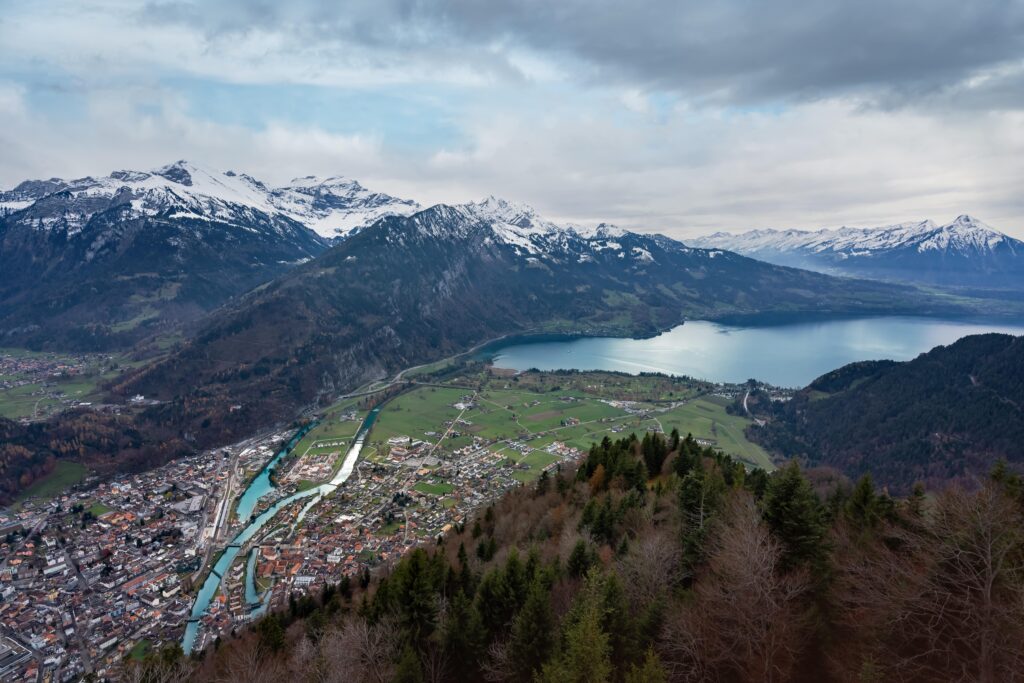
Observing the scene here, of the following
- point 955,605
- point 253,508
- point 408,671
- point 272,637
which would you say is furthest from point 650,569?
point 253,508

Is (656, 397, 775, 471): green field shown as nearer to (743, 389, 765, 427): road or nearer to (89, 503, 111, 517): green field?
(743, 389, 765, 427): road

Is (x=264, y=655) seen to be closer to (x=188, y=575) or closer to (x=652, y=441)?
(x=652, y=441)

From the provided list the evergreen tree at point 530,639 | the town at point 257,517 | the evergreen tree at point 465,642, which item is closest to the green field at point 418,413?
the town at point 257,517

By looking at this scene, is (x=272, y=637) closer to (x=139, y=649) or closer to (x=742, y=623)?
(x=742, y=623)

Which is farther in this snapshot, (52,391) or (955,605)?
(52,391)

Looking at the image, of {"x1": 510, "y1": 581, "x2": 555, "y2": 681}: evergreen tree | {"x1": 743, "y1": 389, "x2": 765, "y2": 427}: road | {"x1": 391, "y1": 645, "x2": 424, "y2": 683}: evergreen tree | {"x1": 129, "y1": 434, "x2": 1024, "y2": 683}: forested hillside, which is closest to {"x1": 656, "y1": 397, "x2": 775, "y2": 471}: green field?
{"x1": 743, "y1": 389, "x2": 765, "y2": 427}: road
